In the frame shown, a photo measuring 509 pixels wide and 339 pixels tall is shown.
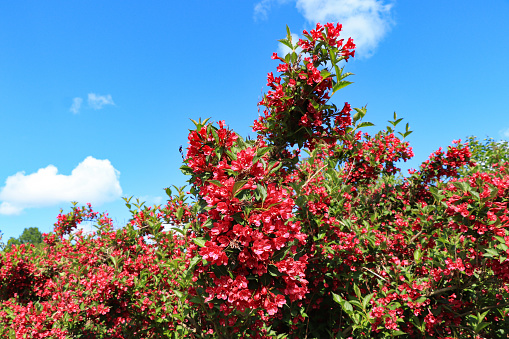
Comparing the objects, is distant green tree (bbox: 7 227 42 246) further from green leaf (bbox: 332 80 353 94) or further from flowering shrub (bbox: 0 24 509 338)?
green leaf (bbox: 332 80 353 94)

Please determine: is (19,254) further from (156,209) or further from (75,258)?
(156,209)

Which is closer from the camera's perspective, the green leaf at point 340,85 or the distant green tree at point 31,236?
the green leaf at point 340,85

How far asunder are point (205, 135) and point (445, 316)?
146 inches

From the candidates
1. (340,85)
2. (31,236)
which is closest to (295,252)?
(340,85)

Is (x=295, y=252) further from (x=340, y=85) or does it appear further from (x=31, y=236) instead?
(x=31, y=236)

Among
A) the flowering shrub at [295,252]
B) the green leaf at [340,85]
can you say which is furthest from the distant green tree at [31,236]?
the green leaf at [340,85]

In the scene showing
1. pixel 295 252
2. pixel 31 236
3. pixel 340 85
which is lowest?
pixel 295 252

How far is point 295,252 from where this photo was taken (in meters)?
2.89

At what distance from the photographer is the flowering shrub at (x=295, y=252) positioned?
2.69 meters

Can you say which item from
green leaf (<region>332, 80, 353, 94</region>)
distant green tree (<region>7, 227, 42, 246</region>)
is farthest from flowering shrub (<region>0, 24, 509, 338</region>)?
distant green tree (<region>7, 227, 42, 246</region>)

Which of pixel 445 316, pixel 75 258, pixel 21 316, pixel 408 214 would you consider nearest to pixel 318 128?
pixel 445 316

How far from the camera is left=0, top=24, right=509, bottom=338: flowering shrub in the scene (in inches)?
106

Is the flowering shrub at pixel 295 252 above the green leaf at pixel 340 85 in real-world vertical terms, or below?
below

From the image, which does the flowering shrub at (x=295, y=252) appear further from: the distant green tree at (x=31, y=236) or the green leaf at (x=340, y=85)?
the distant green tree at (x=31, y=236)
